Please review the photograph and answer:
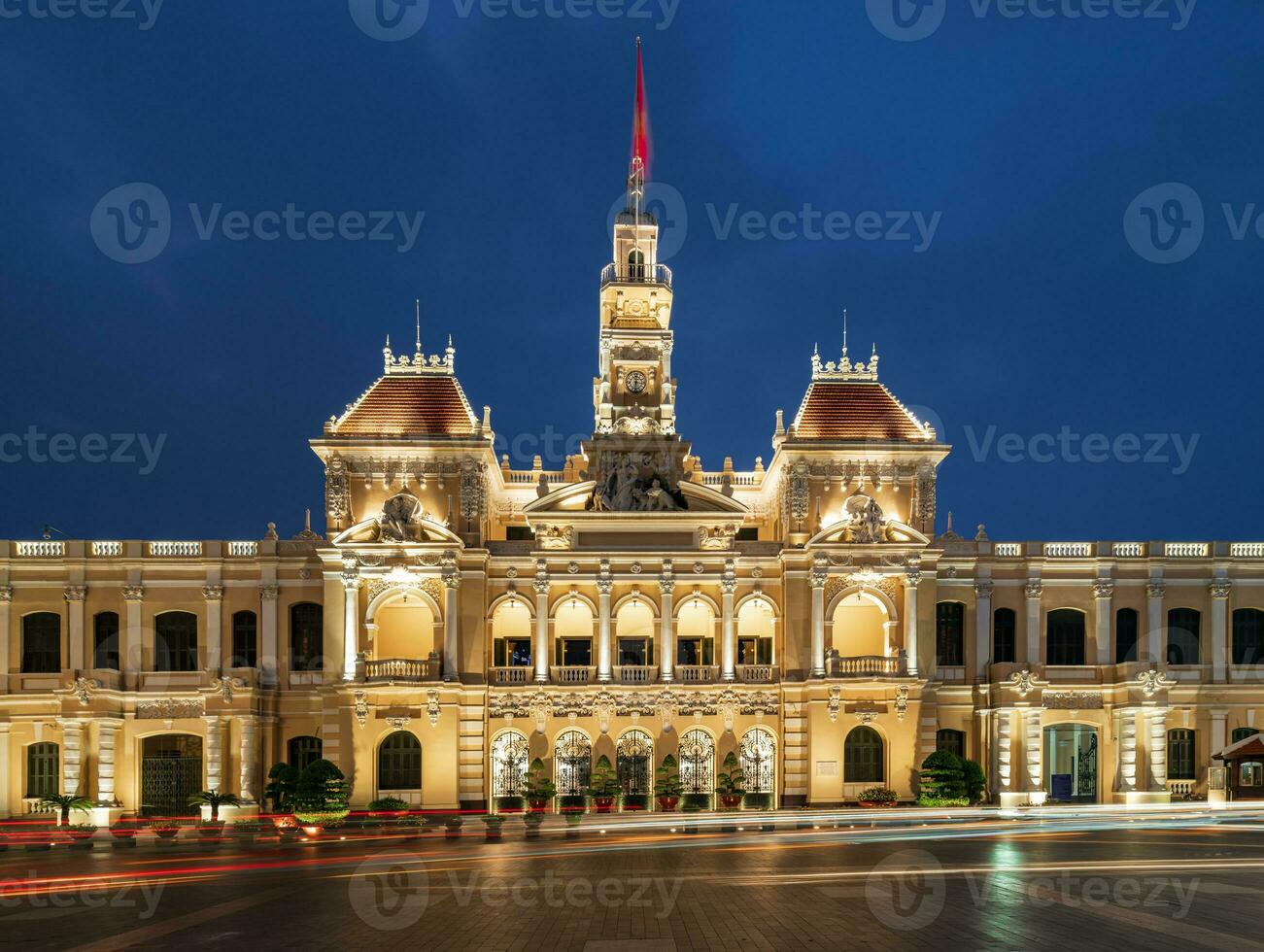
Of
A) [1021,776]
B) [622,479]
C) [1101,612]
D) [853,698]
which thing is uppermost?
[622,479]

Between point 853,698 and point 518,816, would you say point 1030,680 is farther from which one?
point 518,816

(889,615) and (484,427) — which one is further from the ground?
(484,427)

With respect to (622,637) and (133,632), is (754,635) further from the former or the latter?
(133,632)

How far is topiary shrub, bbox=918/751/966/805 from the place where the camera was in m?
51.5

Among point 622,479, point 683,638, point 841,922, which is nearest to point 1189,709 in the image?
point 683,638

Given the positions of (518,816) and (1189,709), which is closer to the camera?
(518,816)

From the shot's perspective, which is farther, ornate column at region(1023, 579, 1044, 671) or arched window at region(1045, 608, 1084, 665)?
arched window at region(1045, 608, 1084, 665)

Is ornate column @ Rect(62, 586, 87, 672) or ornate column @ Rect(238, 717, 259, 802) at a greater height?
ornate column @ Rect(62, 586, 87, 672)

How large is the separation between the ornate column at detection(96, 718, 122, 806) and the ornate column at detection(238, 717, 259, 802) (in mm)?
5744

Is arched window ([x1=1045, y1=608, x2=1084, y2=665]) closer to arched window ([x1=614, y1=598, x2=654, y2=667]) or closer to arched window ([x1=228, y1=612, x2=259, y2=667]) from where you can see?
arched window ([x1=614, y1=598, x2=654, y2=667])

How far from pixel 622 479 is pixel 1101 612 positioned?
24684mm

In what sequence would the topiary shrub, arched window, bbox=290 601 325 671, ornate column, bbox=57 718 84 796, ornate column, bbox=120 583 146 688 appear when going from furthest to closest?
arched window, bbox=290 601 325 671
ornate column, bbox=120 583 146 688
ornate column, bbox=57 718 84 796
the topiary shrub

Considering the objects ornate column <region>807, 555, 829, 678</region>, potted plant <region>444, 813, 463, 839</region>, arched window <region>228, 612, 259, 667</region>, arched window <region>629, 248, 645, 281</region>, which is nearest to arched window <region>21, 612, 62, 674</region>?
arched window <region>228, 612, 259, 667</region>

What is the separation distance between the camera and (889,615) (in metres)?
56.1
